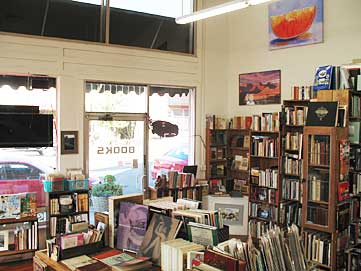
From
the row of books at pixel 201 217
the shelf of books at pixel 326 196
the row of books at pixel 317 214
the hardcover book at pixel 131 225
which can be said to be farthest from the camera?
the row of books at pixel 317 214

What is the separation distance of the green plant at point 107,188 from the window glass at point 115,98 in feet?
4.06

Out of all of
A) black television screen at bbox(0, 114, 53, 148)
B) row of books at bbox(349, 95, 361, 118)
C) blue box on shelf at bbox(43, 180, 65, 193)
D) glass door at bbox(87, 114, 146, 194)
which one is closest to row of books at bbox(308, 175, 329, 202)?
row of books at bbox(349, 95, 361, 118)

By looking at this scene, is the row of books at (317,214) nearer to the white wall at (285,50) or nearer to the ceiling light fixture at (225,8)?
the white wall at (285,50)

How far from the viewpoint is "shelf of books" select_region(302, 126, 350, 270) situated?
5.10 m

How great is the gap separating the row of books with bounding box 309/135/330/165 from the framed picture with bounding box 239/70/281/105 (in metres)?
2.04

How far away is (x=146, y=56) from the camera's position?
23.3 feet

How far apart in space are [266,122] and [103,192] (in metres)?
3.12

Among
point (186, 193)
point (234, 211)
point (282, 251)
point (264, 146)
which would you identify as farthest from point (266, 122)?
point (282, 251)

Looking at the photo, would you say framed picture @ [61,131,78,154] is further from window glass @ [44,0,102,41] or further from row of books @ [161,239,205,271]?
row of books @ [161,239,205,271]

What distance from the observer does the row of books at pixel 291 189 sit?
616 centimetres

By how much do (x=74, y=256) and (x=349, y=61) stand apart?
202 inches

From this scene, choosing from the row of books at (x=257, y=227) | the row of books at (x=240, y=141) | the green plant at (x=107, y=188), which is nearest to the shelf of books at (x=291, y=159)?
the row of books at (x=257, y=227)

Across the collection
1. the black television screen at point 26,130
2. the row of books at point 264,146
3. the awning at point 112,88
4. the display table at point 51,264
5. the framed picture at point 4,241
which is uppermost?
the awning at point 112,88

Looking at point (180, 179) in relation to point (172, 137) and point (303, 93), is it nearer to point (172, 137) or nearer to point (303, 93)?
point (172, 137)
